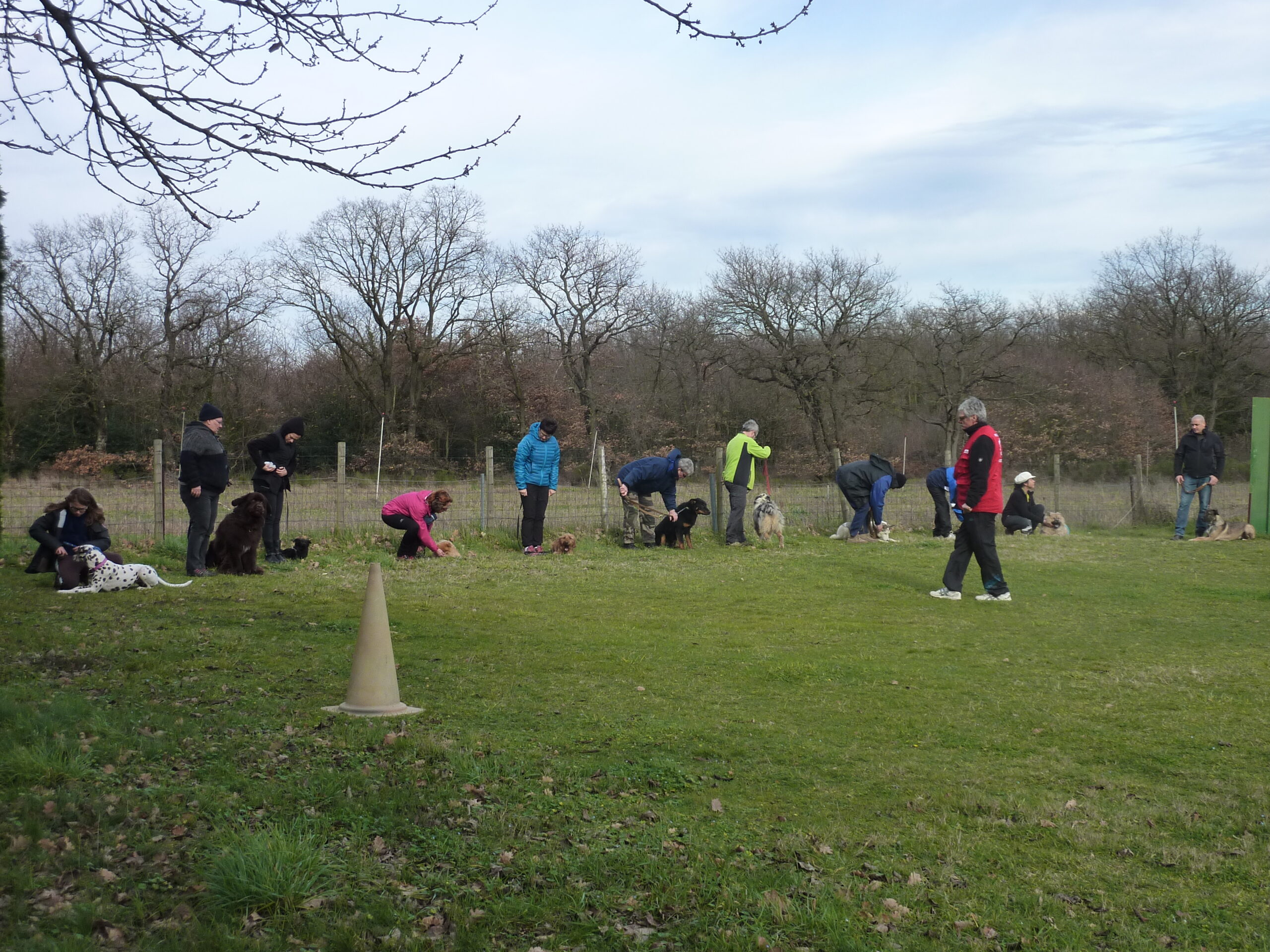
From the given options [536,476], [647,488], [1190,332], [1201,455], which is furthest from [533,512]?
[1190,332]

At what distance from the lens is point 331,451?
16.2 metres

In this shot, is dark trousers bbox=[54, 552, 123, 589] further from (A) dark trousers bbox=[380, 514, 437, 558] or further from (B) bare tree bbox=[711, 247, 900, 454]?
(B) bare tree bbox=[711, 247, 900, 454]

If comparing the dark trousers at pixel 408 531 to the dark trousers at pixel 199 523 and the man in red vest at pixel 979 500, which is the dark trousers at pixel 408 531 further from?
the man in red vest at pixel 979 500

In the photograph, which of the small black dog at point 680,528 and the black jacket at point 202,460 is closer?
the black jacket at point 202,460

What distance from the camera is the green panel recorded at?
1952cm

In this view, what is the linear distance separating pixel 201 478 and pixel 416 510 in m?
3.22

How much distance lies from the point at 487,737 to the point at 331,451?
1185 centimetres

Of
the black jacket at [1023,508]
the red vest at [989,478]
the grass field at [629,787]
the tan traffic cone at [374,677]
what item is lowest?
the grass field at [629,787]

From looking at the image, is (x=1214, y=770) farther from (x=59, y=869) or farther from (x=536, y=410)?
(x=536, y=410)

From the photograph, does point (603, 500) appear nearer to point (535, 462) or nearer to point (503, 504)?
point (503, 504)

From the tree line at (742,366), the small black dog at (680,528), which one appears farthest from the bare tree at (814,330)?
the small black dog at (680,528)

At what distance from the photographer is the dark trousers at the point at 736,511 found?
17.4 meters

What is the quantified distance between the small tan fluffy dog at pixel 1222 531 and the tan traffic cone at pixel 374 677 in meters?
17.3

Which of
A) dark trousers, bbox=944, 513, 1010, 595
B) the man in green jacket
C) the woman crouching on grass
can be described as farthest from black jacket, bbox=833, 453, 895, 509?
the woman crouching on grass
